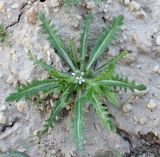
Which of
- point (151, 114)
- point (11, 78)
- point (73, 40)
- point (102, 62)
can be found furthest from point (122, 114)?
point (11, 78)

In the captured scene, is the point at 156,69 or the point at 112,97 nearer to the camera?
the point at 112,97

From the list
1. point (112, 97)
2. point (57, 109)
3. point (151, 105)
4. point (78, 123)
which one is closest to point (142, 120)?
point (151, 105)

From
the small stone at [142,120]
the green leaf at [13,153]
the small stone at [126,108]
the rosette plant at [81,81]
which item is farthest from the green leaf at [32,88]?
the small stone at [142,120]

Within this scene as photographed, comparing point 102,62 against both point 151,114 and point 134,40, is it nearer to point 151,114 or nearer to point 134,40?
point 134,40

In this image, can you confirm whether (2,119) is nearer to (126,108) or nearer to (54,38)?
(54,38)

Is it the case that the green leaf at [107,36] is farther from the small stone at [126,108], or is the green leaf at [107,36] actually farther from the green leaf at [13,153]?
the green leaf at [13,153]
